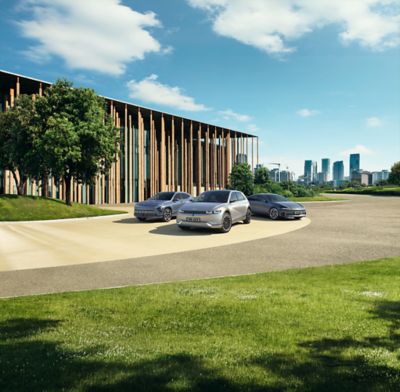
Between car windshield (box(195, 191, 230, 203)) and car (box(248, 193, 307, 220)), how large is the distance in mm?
5133

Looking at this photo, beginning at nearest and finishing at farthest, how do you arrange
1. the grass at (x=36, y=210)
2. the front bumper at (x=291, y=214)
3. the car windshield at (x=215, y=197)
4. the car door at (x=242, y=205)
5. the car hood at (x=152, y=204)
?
1. the car windshield at (x=215, y=197)
2. the car door at (x=242, y=205)
3. the car hood at (x=152, y=204)
4. the front bumper at (x=291, y=214)
5. the grass at (x=36, y=210)

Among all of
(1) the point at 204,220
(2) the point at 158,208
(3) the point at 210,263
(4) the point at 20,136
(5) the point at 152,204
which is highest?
(4) the point at 20,136

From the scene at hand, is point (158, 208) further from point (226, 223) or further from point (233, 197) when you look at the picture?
point (226, 223)

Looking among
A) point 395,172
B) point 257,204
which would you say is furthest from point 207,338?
point 395,172

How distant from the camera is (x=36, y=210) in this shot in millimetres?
20484

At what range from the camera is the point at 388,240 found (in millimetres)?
11336

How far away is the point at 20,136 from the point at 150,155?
75.2 feet

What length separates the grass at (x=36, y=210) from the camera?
62.6 ft

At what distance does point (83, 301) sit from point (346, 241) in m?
8.96

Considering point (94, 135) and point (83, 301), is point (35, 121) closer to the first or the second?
point (94, 135)

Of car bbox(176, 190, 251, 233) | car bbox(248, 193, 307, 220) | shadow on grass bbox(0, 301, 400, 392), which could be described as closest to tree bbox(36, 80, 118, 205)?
car bbox(176, 190, 251, 233)

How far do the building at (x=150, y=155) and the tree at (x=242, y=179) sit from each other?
6421mm

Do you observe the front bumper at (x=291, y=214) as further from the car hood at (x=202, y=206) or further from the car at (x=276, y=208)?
the car hood at (x=202, y=206)

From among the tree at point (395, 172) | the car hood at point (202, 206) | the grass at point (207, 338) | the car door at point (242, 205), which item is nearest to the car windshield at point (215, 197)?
the car hood at point (202, 206)
